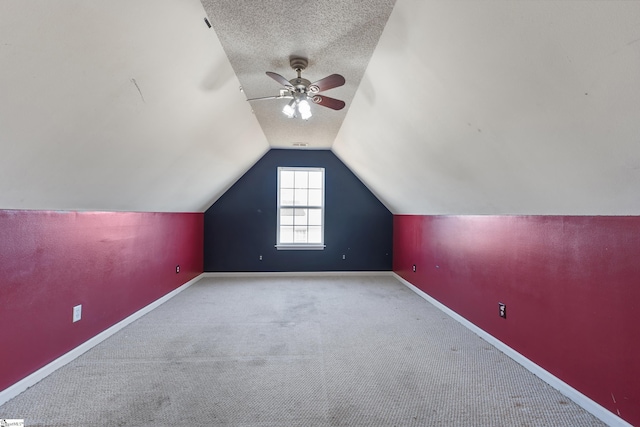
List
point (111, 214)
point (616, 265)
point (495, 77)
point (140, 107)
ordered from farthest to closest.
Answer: point (111, 214) → point (140, 107) → point (616, 265) → point (495, 77)

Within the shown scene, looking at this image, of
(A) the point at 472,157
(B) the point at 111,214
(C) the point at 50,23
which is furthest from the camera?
(B) the point at 111,214

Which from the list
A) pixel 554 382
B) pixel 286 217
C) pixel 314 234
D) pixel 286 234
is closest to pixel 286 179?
pixel 286 217

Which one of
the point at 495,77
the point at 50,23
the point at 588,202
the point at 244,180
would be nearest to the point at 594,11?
the point at 495,77

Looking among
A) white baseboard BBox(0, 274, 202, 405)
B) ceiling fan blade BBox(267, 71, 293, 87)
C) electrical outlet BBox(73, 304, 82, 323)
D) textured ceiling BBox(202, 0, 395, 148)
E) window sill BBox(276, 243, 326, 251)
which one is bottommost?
white baseboard BBox(0, 274, 202, 405)

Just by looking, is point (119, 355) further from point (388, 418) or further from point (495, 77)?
point (495, 77)

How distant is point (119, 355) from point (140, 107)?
1987 millimetres

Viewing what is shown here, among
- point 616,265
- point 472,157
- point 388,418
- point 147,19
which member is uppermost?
point 147,19

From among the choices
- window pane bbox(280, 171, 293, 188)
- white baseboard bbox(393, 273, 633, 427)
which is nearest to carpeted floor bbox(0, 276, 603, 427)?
white baseboard bbox(393, 273, 633, 427)

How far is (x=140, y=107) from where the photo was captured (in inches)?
78.4

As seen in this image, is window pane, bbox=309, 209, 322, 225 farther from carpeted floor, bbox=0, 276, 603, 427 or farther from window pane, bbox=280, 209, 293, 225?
carpeted floor, bbox=0, 276, 603, 427

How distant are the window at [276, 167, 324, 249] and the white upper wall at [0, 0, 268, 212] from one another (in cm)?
269

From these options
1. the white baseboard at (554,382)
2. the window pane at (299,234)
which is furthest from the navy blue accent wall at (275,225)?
the white baseboard at (554,382)

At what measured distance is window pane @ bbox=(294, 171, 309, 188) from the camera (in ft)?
18.7

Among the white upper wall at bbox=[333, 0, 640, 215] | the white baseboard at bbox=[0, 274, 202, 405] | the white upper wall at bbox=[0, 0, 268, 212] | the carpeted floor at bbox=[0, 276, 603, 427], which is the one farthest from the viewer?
the white baseboard at bbox=[0, 274, 202, 405]
